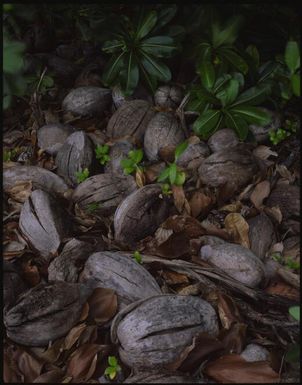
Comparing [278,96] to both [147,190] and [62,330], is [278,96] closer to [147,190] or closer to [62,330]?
[147,190]

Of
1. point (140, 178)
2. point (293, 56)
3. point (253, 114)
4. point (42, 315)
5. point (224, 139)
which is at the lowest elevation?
point (42, 315)

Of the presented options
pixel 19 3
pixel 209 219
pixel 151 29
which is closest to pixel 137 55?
pixel 151 29

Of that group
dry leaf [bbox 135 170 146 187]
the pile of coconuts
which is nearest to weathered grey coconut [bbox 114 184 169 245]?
the pile of coconuts

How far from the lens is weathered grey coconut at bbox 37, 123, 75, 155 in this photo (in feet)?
7.41

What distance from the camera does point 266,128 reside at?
209cm

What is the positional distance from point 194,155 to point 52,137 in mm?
642

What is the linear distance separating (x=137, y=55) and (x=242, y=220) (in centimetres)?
81

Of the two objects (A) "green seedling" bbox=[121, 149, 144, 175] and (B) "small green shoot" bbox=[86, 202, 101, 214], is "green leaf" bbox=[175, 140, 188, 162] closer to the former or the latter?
(A) "green seedling" bbox=[121, 149, 144, 175]

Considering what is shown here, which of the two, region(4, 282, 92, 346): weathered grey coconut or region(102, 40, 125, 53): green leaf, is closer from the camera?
region(4, 282, 92, 346): weathered grey coconut

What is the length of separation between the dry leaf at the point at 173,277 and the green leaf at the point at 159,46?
902 mm

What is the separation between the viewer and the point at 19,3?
2.02 m

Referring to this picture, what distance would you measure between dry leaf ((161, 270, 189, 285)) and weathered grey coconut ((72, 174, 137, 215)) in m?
0.39

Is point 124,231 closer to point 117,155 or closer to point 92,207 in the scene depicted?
point 92,207

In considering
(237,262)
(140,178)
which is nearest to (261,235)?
(237,262)
